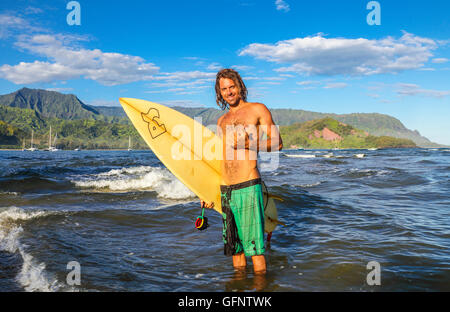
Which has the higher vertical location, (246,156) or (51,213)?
(246,156)

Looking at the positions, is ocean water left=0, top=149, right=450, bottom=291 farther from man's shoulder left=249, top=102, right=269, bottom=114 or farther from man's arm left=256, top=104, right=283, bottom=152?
man's shoulder left=249, top=102, right=269, bottom=114

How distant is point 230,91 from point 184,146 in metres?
1.23

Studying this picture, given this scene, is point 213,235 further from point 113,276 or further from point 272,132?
point 272,132


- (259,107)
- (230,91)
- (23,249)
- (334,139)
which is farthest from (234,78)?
(334,139)

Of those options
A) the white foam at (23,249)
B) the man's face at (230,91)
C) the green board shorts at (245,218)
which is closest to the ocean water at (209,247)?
the white foam at (23,249)

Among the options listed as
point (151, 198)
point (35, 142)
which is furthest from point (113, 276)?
point (35, 142)

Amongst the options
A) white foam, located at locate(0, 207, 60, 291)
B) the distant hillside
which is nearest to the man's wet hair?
white foam, located at locate(0, 207, 60, 291)

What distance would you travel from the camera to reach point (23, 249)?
4406 millimetres

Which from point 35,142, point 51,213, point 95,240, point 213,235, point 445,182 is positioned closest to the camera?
point 95,240

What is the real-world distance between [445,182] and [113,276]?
13.5 meters

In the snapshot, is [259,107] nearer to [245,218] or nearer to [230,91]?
[230,91]

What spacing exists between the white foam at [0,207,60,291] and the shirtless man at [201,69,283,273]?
78.9 inches
